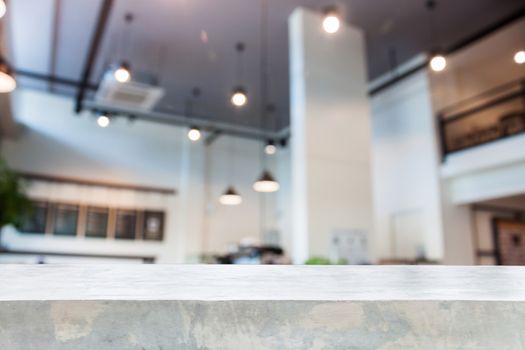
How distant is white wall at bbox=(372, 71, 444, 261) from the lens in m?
7.28

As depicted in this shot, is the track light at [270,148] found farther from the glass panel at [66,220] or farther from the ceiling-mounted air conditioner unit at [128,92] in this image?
the glass panel at [66,220]

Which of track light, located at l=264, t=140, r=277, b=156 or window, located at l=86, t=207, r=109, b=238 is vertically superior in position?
track light, located at l=264, t=140, r=277, b=156

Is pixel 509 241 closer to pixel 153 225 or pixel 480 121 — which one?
pixel 480 121

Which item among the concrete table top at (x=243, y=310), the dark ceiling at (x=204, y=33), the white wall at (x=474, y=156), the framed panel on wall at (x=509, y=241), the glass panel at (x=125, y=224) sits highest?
the dark ceiling at (x=204, y=33)

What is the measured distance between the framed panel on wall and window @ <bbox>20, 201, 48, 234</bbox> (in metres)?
8.09

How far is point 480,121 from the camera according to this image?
778cm

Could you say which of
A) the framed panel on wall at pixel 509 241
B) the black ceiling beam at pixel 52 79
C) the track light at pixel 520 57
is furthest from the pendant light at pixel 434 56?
the black ceiling beam at pixel 52 79

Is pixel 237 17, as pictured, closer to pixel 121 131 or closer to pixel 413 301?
pixel 121 131

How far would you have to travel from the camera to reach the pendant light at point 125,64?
19.0ft

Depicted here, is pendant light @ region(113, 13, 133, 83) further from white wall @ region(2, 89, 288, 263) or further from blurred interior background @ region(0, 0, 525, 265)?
white wall @ region(2, 89, 288, 263)

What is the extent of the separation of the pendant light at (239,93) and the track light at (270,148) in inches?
78.0

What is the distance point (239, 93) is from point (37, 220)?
528cm

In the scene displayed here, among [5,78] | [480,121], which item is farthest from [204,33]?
[480,121]

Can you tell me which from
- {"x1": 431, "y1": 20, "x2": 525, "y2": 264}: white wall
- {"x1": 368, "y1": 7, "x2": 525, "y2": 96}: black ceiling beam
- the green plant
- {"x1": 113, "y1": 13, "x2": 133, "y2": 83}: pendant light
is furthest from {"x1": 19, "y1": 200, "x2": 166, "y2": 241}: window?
{"x1": 431, "y1": 20, "x2": 525, "y2": 264}: white wall
